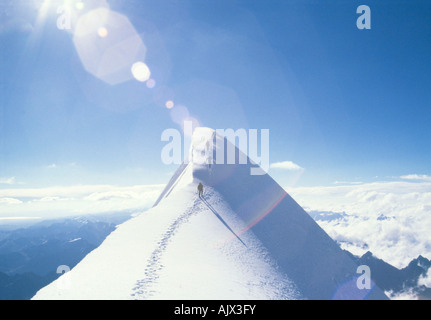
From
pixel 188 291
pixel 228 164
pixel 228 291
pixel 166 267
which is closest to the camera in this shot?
pixel 188 291

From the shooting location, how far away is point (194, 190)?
31641mm

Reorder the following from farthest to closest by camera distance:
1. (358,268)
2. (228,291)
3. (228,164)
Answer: (228,164) → (358,268) → (228,291)

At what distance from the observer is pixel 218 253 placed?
2072 cm

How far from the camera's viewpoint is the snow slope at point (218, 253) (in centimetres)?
1455

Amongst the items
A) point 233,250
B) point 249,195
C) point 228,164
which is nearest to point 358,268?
point 249,195

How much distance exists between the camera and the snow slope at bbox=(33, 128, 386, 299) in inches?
573
